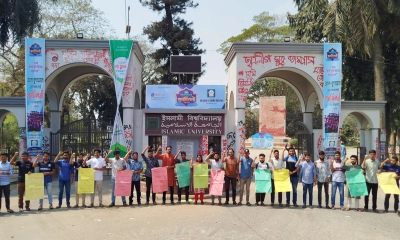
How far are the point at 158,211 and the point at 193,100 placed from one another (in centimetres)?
988

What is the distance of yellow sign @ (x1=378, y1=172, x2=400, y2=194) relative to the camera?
1077cm

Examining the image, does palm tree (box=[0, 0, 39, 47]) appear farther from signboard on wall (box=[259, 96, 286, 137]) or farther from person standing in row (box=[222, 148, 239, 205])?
signboard on wall (box=[259, 96, 286, 137])

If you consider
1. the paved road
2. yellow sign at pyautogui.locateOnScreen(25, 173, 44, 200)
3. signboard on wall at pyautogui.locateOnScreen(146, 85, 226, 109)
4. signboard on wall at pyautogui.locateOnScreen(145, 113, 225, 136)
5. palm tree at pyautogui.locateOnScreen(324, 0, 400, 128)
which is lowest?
the paved road

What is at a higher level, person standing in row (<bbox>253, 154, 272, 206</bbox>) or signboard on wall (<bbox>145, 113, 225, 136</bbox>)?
signboard on wall (<bbox>145, 113, 225, 136</bbox>)

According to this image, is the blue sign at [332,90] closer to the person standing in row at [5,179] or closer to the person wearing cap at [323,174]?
the person wearing cap at [323,174]

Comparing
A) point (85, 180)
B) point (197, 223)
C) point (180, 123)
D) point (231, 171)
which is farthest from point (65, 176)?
point (180, 123)

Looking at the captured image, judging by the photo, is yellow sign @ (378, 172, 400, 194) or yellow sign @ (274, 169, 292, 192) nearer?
yellow sign @ (378, 172, 400, 194)

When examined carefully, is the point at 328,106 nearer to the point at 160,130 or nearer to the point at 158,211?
the point at 160,130

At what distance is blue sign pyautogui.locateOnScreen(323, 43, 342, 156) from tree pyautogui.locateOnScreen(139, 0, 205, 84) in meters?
19.1

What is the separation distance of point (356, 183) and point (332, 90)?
8570mm

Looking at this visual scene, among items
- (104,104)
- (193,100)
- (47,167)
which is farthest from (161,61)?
(47,167)

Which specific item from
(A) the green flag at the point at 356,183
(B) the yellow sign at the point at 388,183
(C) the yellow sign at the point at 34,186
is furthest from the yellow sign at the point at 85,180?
(B) the yellow sign at the point at 388,183

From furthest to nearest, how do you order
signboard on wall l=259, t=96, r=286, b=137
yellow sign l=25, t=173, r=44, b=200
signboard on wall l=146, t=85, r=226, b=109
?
signboard on wall l=259, t=96, r=286, b=137
signboard on wall l=146, t=85, r=226, b=109
yellow sign l=25, t=173, r=44, b=200

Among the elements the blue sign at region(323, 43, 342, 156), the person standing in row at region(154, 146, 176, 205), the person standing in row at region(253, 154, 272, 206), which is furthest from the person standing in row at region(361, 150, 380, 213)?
the blue sign at region(323, 43, 342, 156)
